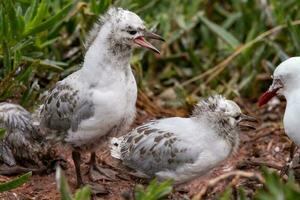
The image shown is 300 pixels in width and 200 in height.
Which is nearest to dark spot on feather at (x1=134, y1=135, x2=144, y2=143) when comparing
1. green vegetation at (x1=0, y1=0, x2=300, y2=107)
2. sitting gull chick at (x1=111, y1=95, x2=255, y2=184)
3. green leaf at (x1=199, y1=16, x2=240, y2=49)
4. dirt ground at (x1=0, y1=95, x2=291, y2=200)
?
sitting gull chick at (x1=111, y1=95, x2=255, y2=184)

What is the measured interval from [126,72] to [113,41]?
21 cm

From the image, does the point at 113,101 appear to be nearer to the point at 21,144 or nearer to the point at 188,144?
the point at 188,144

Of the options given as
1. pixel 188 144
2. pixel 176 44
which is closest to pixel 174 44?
pixel 176 44

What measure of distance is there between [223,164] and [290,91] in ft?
3.34

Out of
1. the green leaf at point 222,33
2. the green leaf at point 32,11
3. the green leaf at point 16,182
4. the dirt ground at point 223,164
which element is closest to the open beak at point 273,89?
the dirt ground at point 223,164

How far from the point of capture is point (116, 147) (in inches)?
223

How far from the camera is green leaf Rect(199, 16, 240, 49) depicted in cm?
792

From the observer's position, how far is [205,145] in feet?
17.4

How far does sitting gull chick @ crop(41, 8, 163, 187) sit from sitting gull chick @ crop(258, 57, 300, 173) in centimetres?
78

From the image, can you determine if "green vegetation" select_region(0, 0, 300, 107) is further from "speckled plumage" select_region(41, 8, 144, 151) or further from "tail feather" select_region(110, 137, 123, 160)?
"tail feather" select_region(110, 137, 123, 160)

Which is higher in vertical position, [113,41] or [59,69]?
[113,41]

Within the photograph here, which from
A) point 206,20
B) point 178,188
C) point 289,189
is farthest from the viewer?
point 206,20

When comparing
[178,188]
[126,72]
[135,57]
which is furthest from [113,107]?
[135,57]

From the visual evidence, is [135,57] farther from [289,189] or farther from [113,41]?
[289,189]
